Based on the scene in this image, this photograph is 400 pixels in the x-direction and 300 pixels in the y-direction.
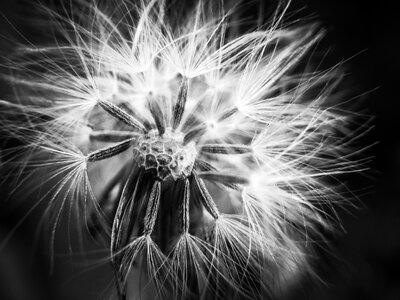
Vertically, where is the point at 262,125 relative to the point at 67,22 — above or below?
below

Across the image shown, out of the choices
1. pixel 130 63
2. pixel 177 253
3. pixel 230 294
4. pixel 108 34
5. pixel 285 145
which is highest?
pixel 108 34

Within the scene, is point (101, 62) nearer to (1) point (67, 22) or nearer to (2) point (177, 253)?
(1) point (67, 22)

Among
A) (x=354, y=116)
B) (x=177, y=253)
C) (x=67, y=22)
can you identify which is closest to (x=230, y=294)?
(x=177, y=253)

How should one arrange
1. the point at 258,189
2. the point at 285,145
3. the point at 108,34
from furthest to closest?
the point at 108,34
the point at 285,145
the point at 258,189

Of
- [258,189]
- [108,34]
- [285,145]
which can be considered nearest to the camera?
[258,189]
